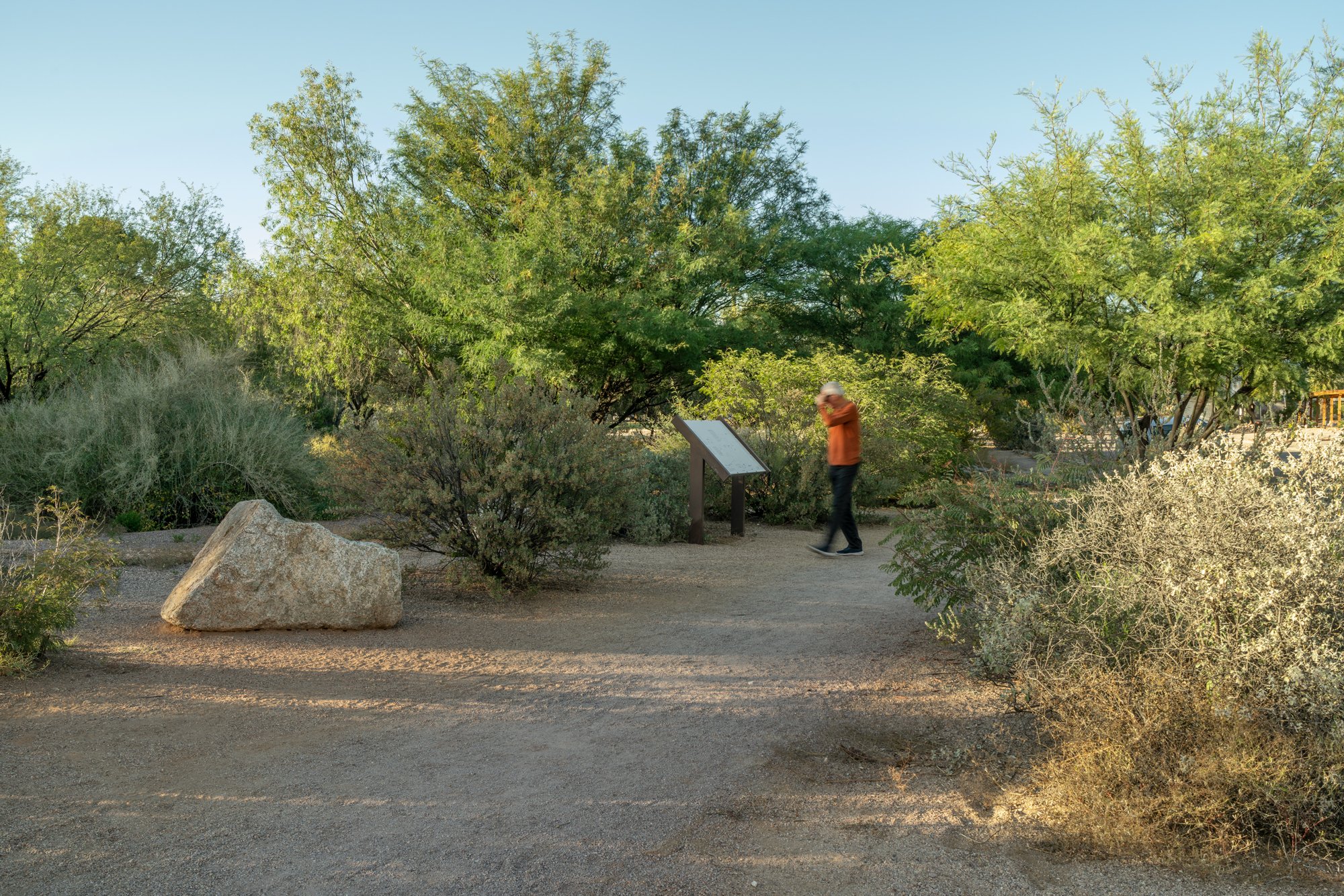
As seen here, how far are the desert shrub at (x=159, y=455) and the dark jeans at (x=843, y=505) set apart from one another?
6.37m

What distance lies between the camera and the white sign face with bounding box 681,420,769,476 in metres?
10.8

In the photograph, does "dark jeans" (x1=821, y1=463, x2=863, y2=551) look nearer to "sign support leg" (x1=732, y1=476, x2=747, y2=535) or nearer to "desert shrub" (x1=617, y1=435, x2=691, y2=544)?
"sign support leg" (x1=732, y1=476, x2=747, y2=535)

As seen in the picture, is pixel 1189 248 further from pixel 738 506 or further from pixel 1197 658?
pixel 1197 658

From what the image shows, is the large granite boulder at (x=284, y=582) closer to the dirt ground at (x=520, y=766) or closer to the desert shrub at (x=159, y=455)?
the dirt ground at (x=520, y=766)

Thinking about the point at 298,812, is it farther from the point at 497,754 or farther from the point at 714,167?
the point at 714,167

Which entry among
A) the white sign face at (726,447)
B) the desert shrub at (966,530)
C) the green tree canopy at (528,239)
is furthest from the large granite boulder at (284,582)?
the green tree canopy at (528,239)

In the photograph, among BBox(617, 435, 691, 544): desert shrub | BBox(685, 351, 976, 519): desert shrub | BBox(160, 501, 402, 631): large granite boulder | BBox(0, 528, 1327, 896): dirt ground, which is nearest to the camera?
BBox(0, 528, 1327, 896): dirt ground

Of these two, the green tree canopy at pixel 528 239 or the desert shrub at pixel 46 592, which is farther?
the green tree canopy at pixel 528 239

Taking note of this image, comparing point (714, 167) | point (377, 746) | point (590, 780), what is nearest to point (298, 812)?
point (377, 746)

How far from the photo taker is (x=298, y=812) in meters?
3.64

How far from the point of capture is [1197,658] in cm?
377

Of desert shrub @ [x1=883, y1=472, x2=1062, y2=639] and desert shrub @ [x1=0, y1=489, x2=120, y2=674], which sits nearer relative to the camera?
desert shrub @ [x1=0, y1=489, x2=120, y2=674]

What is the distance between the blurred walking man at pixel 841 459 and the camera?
9898 millimetres

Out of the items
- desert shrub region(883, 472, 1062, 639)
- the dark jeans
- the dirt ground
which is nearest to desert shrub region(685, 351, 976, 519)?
the dark jeans
